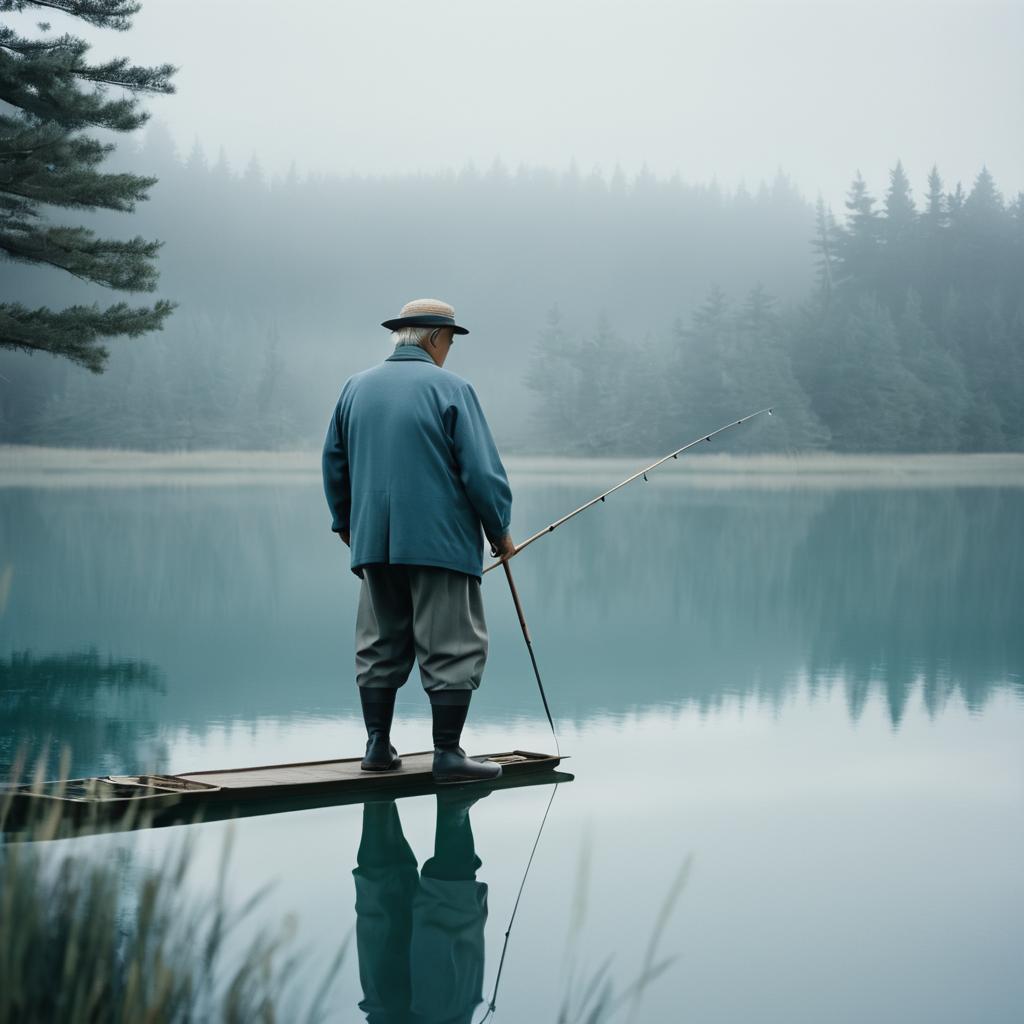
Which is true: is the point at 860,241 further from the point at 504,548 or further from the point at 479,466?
the point at 479,466

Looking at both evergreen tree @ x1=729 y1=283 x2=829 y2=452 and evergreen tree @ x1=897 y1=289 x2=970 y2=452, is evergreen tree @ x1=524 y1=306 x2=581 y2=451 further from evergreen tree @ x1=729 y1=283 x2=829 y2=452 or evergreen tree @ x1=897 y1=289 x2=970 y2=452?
evergreen tree @ x1=897 y1=289 x2=970 y2=452

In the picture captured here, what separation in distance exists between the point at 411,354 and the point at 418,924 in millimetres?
2010

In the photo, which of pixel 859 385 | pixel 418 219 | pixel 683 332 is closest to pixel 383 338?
pixel 418 219

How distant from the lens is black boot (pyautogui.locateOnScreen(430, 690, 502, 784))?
4.53 metres

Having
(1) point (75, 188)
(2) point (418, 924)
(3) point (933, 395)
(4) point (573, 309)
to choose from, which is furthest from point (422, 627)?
(4) point (573, 309)

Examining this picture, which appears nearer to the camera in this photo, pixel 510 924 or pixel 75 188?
pixel 510 924

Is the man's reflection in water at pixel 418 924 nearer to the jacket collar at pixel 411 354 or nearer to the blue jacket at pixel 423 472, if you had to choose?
the blue jacket at pixel 423 472

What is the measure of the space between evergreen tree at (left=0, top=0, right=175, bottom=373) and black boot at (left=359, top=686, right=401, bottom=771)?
723 cm

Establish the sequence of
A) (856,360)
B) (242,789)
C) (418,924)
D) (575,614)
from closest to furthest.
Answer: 1. (418,924)
2. (242,789)
3. (575,614)
4. (856,360)

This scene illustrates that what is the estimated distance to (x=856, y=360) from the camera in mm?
56969

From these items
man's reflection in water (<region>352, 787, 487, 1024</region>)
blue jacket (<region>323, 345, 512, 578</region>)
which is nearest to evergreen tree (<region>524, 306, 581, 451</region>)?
blue jacket (<region>323, 345, 512, 578</region>)

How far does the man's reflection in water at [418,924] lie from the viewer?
109 inches

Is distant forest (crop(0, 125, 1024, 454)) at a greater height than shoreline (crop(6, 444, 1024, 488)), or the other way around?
distant forest (crop(0, 125, 1024, 454))

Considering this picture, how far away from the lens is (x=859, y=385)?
5634 cm
